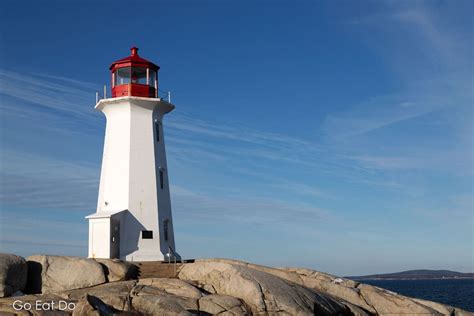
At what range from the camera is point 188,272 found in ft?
77.4

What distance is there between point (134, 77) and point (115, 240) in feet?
26.7

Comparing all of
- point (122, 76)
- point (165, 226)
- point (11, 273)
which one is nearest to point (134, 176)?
point (165, 226)

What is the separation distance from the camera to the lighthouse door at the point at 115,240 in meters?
27.5

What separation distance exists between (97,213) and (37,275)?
19.7ft

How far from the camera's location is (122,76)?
30.8 metres

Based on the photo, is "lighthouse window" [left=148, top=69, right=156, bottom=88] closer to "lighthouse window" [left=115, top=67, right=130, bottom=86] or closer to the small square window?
"lighthouse window" [left=115, top=67, right=130, bottom=86]

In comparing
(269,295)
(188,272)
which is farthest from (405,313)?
(188,272)

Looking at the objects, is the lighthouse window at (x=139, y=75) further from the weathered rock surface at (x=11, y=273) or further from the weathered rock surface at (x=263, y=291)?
the weathered rock surface at (x=11, y=273)

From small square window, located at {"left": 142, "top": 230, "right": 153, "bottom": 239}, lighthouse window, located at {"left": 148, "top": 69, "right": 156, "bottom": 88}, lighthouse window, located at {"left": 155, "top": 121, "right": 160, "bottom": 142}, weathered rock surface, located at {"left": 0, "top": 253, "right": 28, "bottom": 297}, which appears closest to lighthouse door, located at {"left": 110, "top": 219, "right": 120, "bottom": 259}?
small square window, located at {"left": 142, "top": 230, "right": 153, "bottom": 239}

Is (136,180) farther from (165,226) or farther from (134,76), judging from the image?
(134,76)

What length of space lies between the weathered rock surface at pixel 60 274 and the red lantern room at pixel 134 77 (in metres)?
9.48

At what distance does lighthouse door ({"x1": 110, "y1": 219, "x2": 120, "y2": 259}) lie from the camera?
90.3 ft

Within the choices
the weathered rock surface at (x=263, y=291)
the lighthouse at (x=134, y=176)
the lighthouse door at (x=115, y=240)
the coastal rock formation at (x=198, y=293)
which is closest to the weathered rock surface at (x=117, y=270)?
the coastal rock formation at (x=198, y=293)

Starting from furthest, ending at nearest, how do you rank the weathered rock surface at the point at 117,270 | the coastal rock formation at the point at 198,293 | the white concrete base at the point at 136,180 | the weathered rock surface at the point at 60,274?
the white concrete base at the point at 136,180 < the weathered rock surface at the point at 117,270 < the weathered rock surface at the point at 60,274 < the coastal rock formation at the point at 198,293
